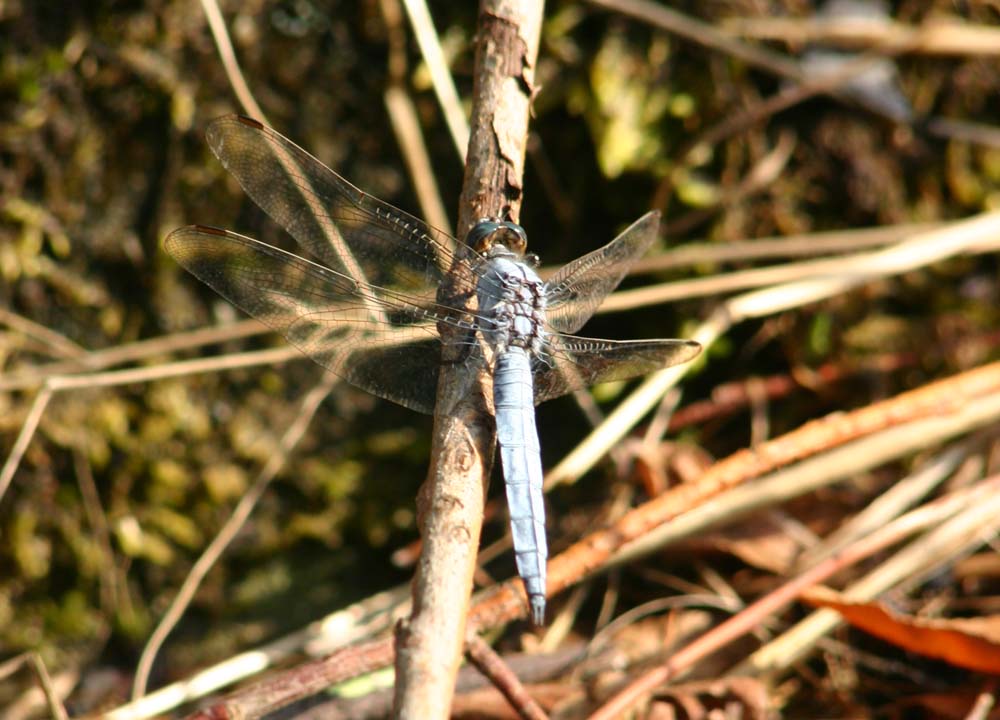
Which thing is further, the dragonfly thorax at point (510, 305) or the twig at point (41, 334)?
the twig at point (41, 334)

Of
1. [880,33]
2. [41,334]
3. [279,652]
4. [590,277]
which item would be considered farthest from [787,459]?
[41,334]

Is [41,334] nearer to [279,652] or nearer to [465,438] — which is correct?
[279,652]

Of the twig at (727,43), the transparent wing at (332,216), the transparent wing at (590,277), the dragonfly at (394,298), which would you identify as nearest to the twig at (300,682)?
the dragonfly at (394,298)

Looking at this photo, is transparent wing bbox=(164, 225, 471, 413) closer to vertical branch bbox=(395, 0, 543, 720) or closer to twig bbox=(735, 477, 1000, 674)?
vertical branch bbox=(395, 0, 543, 720)

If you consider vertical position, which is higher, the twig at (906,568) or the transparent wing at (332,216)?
the transparent wing at (332,216)

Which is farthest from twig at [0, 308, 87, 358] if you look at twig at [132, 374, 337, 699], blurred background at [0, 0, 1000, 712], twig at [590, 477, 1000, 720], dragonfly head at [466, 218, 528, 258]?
twig at [590, 477, 1000, 720]

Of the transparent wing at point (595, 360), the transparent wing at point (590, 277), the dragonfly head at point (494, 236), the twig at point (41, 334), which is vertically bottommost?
the transparent wing at point (595, 360)

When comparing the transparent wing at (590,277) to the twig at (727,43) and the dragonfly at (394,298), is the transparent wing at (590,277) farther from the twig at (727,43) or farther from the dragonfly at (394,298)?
the twig at (727,43)
